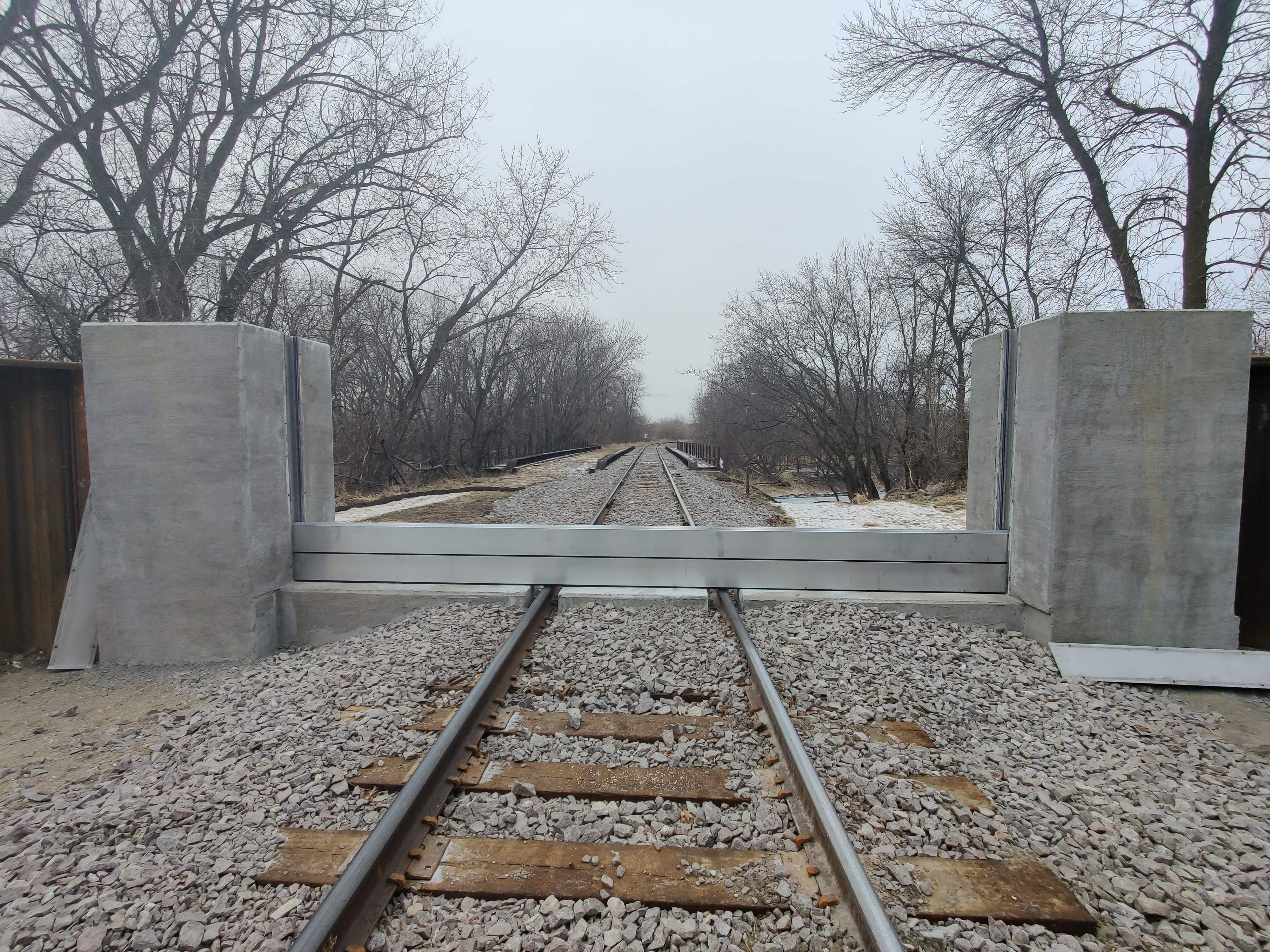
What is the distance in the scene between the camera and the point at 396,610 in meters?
4.82

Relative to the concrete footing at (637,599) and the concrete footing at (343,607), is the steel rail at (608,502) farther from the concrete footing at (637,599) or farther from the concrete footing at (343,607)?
the concrete footing at (343,607)

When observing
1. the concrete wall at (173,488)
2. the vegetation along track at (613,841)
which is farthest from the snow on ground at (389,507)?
the vegetation along track at (613,841)

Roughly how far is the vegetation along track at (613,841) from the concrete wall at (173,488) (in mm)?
1942

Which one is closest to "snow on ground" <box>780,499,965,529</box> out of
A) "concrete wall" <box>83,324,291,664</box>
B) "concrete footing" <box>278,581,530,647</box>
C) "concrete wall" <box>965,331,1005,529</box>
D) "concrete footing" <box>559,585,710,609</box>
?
"concrete wall" <box>965,331,1005,529</box>

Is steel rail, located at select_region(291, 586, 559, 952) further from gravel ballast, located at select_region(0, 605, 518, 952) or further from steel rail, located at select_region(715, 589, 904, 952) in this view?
steel rail, located at select_region(715, 589, 904, 952)

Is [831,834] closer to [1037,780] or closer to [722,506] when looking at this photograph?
[1037,780]

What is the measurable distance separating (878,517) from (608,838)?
9856mm

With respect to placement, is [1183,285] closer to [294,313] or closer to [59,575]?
[59,575]

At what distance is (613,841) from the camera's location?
2.34 m

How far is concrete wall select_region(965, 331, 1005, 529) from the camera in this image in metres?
4.85

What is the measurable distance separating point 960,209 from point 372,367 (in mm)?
18000

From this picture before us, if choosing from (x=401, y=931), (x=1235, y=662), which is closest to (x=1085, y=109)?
(x=1235, y=662)

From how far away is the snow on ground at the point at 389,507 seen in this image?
1136 cm

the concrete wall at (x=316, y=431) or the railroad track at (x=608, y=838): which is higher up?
the concrete wall at (x=316, y=431)
